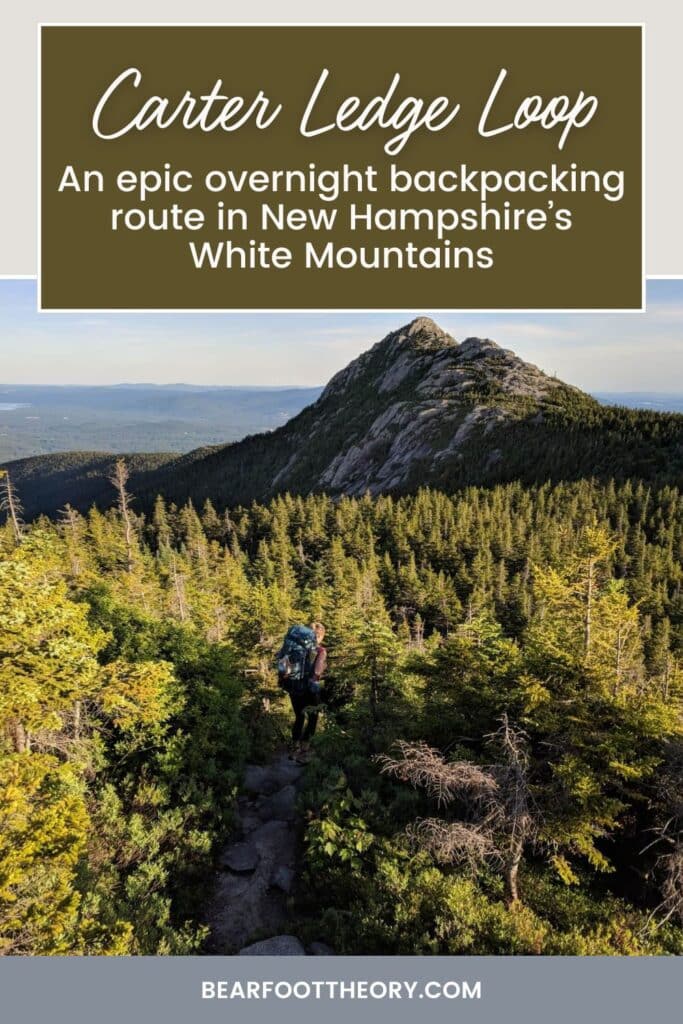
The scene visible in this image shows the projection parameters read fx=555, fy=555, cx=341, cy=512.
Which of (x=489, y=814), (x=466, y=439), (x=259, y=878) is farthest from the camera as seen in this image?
(x=466, y=439)

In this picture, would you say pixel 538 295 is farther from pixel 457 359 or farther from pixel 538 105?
pixel 457 359

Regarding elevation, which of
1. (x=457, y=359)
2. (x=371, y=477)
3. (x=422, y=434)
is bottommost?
(x=371, y=477)

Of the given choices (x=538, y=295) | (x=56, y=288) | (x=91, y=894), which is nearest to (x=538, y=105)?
(x=538, y=295)

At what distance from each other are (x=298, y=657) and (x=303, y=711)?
8.28 feet

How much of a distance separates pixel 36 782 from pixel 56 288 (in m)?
8.38

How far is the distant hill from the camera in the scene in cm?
10238

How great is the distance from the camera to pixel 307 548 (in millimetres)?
71375

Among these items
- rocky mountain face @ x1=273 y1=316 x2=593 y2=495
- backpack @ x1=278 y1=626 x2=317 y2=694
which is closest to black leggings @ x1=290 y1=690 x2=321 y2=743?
backpack @ x1=278 y1=626 x2=317 y2=694

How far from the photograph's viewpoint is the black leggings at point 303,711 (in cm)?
1541

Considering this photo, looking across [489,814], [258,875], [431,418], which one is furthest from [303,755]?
[431,418]

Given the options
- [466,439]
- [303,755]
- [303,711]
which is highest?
[466,439]

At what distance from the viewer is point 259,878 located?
39.9 feet

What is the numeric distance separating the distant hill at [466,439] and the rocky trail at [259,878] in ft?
298

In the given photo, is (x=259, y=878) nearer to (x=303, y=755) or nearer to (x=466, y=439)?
(x=303, y=755)
